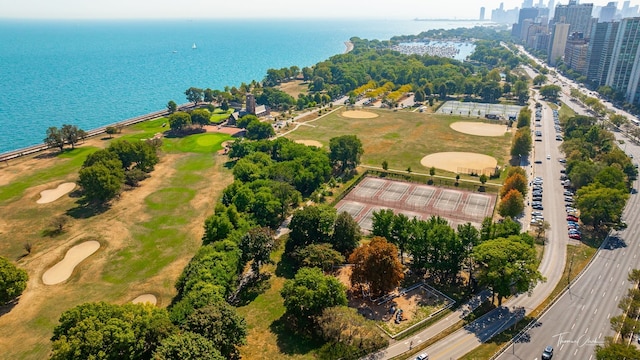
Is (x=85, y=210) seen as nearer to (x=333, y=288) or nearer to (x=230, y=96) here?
(x=333, y=288)

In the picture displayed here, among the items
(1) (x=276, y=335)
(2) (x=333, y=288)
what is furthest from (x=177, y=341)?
(2) (x=333, y=288)

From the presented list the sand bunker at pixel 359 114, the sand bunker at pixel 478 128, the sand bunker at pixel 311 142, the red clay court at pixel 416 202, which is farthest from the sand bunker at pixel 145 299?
the sand bunker at pixel 359 114

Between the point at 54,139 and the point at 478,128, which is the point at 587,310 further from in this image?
the point at 54,139

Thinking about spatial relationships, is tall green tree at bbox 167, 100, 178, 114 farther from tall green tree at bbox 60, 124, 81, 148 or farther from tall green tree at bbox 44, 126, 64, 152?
tall green tree at bbox 44, 126, 64, 152

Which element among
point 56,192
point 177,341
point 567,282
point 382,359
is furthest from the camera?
point 56,192

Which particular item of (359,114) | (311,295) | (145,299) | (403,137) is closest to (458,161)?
(403,137)

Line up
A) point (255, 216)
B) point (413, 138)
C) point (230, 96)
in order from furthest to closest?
point (230, 96), point (413, 138), point (255, 216)
